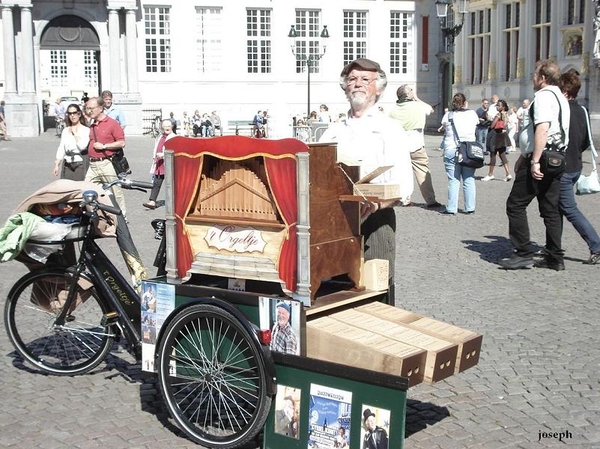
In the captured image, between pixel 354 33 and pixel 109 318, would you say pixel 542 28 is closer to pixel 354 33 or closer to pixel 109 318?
pixel 354 33

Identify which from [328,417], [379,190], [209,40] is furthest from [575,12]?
[328,417]

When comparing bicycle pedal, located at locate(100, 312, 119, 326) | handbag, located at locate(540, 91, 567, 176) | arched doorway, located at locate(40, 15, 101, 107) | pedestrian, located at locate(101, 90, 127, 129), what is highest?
arched doorway, located at locate(40, 15, 101, 107)

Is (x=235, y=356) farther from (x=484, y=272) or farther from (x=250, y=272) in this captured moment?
(x=484, y=272)

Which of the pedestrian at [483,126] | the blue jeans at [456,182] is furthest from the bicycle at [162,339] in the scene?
the pedestrian at [483,126]

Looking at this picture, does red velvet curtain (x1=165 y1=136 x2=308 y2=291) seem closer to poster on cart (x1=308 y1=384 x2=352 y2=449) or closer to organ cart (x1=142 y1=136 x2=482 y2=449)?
organ cart (x1=142 y1=136 x2=482 y2=449)

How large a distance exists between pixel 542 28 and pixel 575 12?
2.16m

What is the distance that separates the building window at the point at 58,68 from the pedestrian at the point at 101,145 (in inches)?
1990

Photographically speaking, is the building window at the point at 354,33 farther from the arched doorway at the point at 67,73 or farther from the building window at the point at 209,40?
the arched doorway at the point at 67,73

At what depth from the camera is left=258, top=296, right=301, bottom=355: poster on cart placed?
4.18 m

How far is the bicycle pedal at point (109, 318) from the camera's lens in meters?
5.36

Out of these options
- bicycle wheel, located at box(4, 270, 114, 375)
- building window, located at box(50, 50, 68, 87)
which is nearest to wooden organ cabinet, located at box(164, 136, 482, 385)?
bicycle wheel, located at box(4, 270, 114, 375)

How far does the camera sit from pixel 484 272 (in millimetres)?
9133

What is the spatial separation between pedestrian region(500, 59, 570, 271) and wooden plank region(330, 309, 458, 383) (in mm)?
4821

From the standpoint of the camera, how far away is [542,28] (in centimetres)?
3400
